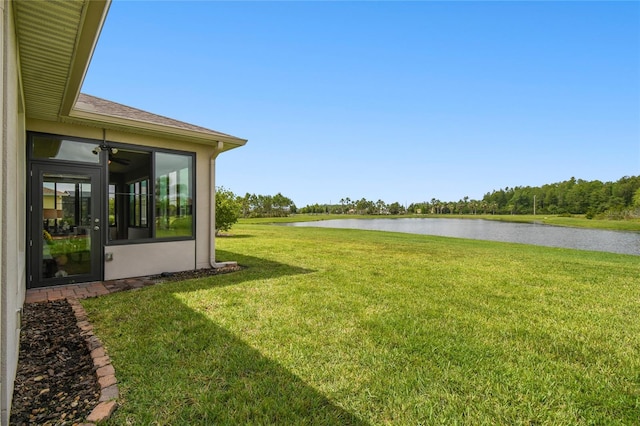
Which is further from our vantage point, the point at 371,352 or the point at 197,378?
the point at 371,352

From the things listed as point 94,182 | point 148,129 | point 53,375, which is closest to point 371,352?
point 53,375

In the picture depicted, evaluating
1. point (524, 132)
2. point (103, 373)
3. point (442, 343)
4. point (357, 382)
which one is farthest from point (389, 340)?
point (524, 132)

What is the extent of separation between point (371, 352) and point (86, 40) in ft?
11.0

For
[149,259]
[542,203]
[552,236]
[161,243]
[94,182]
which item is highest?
[542,203]

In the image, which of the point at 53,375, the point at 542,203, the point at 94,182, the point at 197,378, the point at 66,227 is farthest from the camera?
the point at 542,203

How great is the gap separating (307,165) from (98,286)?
144ft

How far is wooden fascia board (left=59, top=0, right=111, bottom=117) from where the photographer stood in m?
1.94

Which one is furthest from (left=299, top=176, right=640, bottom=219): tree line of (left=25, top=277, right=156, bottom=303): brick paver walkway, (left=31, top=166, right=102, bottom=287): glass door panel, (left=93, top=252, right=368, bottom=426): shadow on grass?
(left=31, top=166, right=102, bottom=287): glass door panel

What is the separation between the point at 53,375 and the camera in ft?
7.40

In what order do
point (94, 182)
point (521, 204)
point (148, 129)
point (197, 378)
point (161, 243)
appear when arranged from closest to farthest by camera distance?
1. point (197, 378)
2. point (94, 182)
3. point (148, 129)
4. point (161, 243)
5. point (521, 204)

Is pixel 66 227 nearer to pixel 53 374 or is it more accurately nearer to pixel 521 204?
pixel 53 374

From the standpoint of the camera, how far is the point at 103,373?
2.19 meters

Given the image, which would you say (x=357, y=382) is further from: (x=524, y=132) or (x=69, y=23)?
(x=524, y=132)

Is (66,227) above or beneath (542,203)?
beneath
